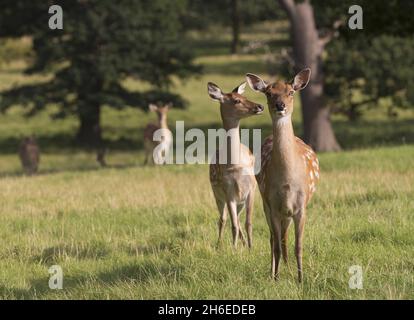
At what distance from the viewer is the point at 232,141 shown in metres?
10.2

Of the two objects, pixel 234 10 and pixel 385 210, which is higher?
pixel 234 10

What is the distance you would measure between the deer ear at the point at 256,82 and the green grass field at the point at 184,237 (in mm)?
1706

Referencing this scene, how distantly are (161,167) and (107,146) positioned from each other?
12676 millimetres

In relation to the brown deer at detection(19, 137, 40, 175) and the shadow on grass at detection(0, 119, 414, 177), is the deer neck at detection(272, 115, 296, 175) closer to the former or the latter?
the brown deer at detection(19, 137, 40, 175)

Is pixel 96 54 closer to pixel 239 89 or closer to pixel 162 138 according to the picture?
pixel 162 138

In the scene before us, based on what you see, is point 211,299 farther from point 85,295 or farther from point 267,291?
point 85,295

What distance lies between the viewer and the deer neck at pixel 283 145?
7.63 m

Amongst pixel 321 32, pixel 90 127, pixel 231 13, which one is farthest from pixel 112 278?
pixel 231 13

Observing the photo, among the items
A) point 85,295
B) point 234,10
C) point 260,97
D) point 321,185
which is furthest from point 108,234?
point 234,10

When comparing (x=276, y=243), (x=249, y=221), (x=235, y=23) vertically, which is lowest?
(x=249, y=221)

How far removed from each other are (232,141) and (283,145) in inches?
103

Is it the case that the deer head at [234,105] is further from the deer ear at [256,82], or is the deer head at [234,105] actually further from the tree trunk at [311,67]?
the tree trunk at [311,67]

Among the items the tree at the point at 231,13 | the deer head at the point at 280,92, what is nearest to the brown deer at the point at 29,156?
the deer head at the point at 280,92

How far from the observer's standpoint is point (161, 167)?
2025 centimetres
